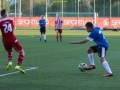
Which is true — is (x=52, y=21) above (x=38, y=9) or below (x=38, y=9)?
below

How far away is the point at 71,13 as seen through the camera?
2800 inches

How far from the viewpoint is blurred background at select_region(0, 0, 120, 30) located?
67.6 meters

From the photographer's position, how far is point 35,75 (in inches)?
496

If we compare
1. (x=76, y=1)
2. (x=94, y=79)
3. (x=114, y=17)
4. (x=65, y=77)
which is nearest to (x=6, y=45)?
(x=65, y=77)

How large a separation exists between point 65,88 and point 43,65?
212 inches

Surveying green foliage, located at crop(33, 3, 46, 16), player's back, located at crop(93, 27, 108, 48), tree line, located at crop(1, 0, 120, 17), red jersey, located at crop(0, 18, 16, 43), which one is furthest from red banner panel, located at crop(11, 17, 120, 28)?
player's back, located at crop(93, 27, 108, 48)

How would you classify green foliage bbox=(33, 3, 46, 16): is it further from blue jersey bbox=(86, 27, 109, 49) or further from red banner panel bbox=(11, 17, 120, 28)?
blue jersey bbox=(86, 27, 109, 49)

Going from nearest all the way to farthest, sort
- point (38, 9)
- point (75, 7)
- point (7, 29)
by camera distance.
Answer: point (7, 29)
point (38, 9)
point (75, 7)

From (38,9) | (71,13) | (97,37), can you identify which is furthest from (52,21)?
(97,37)

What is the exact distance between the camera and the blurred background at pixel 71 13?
222 ft

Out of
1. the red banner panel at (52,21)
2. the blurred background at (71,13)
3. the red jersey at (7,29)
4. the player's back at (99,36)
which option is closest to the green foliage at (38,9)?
the blurred background at (71,13)

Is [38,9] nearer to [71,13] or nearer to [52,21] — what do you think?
[71,13]

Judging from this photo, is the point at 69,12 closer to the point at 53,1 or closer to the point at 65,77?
the point at 53,1

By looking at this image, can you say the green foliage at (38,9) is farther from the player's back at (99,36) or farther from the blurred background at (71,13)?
the player's back at (99,36)
